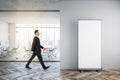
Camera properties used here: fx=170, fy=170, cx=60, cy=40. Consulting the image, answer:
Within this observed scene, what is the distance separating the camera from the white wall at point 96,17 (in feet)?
20.5

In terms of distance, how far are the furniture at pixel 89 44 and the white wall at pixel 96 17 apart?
378 millimetres

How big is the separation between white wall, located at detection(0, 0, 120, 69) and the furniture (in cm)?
38

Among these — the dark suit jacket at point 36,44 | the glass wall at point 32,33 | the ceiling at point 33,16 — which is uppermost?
the ceiling at point 33,16

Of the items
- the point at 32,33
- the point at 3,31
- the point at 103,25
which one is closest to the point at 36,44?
the point at 103,25

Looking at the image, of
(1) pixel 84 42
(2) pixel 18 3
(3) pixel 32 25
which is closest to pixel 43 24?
(3) pixel 32 25

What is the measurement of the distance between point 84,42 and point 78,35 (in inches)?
12.7

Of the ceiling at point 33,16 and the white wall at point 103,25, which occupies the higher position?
the ceiling at point 33,16

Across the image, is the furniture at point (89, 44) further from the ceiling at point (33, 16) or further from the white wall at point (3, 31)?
the white wall at point (3, 31)

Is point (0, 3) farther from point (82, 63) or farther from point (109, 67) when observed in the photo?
point (109, 67)

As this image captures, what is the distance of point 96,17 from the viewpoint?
245 inches

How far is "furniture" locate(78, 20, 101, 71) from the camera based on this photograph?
232 inches

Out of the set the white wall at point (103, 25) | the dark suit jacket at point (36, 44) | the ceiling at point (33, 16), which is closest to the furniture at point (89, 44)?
the white wall at point (103, 25)

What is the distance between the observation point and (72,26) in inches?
247

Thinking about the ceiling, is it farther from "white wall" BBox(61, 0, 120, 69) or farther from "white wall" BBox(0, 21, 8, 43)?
"white wall" BBox(0, 21, 8, 43)
